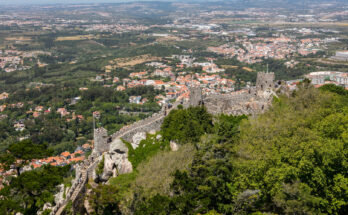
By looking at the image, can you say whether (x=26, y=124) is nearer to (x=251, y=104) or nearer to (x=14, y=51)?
(x=251, y=104)

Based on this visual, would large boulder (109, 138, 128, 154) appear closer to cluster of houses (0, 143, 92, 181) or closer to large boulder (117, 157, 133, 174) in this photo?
large boulder (117, 157, 133, 174)

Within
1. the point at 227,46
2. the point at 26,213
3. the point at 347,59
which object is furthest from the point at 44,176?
the point at 227,46

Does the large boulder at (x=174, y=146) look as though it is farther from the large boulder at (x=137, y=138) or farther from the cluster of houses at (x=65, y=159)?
the cluster of houses at (x=65, y=159)

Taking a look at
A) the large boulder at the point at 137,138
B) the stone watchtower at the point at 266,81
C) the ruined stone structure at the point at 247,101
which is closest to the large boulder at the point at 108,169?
the large boulder at the point at 137,138

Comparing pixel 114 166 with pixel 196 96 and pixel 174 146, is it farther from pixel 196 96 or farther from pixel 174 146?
pixel 196 96

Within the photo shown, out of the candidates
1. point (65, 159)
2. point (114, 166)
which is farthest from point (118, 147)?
point (65, 159)

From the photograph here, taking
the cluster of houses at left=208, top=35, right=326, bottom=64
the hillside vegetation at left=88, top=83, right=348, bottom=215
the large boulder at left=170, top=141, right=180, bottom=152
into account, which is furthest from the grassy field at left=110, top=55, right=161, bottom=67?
the hillside vegetation at left=88, top=83, right=348, bottom=215
